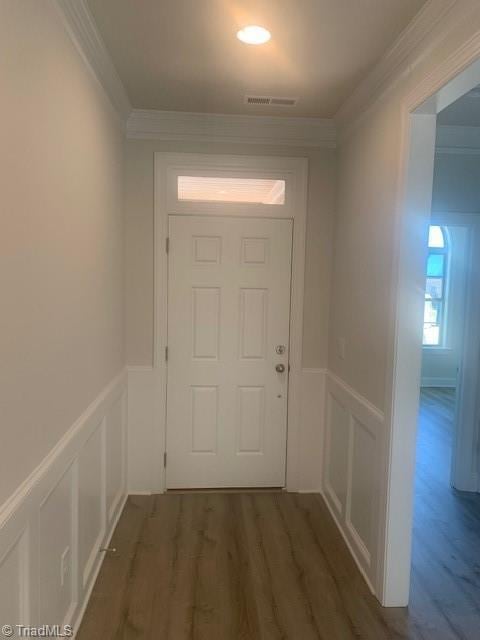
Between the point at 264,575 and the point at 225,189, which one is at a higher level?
the point at 225,189

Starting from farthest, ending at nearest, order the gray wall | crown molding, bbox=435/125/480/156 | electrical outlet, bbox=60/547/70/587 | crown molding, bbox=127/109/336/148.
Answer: crown molding, bbox=435/125/480/156, crown molding, bbox=127/109/336/148, electrical outlet, bbox=60/547/70/587, the gray wall

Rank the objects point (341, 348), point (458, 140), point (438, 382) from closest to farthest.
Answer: point (341, 348) → point (458, 140) → point (438, 382)

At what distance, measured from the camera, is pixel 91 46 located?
1.96m

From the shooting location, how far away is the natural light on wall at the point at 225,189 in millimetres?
3137

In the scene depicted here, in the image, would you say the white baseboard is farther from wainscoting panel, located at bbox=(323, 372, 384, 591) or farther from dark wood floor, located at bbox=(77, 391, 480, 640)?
wainscoting panel, located at bbox=(323, 372, 384, 591)

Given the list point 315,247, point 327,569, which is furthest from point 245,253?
point 327,569

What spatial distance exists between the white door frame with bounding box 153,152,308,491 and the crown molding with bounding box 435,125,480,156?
3.15 ft

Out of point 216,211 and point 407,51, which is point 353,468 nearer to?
point 216,211

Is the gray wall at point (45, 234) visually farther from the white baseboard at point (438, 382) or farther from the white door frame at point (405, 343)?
the white baseboard at point (438, 382)

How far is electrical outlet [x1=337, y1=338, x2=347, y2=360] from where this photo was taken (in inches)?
111

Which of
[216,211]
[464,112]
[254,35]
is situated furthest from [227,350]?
[464,112]

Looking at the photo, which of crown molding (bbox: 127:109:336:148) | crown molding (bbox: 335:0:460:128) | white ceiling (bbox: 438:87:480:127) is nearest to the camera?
crown molding (bbox: 335:0:460:128)

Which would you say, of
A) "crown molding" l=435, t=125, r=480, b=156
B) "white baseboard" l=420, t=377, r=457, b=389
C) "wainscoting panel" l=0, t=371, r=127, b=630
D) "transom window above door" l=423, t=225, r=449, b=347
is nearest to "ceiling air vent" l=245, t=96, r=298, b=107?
"crown molding" l=435, t=125, r=480, b=156

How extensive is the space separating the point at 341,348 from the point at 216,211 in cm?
127
